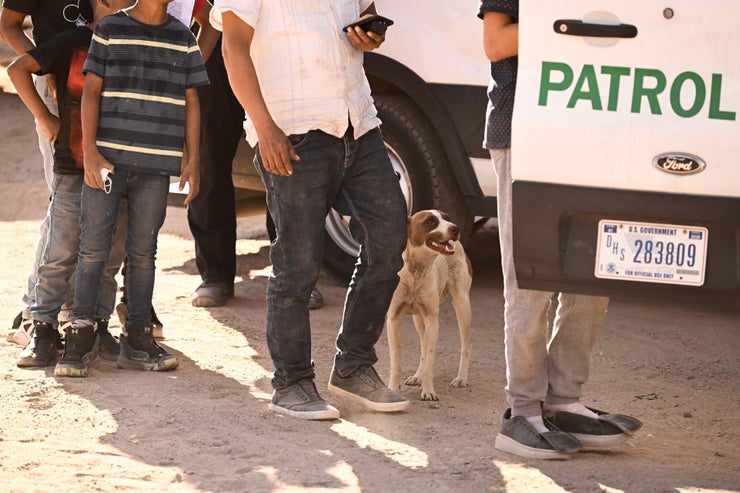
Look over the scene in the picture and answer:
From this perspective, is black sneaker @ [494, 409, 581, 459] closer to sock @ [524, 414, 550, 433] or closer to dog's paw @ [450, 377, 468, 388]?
sock @ [524, 414, 550, 433]

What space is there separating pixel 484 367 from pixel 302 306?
154cm

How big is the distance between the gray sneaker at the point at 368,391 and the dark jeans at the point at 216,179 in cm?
234

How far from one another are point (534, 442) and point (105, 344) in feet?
7.99

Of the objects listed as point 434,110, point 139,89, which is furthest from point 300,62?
point 434,110

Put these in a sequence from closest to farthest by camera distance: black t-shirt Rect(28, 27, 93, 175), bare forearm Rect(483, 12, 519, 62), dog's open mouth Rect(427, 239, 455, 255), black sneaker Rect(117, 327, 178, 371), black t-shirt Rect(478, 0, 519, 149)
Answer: bare forearm Rect(483, 12, 519, 62), black t-shirt Rect(478, 0, 519, 149), dog's open mouth Rect(427, 239, 455, 255), black t-shirt Rect(28, 27, 93, 175), black sneaker Rect(117, 327, 178, 371)

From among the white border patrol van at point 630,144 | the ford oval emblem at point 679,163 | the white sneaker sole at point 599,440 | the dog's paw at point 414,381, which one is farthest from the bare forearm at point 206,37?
the ford oval emblem at point 679,163

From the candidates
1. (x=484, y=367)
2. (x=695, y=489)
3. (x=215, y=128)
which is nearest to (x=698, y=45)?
(x=695, y=489)

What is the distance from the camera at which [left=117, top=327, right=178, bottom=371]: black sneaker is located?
559 cm

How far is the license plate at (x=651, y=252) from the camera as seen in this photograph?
3740 mm

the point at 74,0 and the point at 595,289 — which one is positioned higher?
the point at 74,0

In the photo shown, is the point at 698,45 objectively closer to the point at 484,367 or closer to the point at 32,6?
the point at 484,367

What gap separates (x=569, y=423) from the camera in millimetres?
4418

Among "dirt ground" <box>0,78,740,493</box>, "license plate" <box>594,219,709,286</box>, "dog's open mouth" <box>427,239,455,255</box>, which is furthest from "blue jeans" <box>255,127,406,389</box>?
"license plate" <box>594,219,709,286</box>

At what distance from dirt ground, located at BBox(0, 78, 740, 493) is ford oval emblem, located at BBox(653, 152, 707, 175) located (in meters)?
0.44
